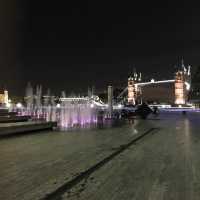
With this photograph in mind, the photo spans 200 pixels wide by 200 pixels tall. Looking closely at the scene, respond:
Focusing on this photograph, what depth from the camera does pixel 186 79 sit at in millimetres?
174625

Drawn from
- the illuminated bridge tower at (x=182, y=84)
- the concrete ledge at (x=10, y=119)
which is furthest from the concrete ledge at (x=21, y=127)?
the illuminated bridge tower at (x=182, y=84)

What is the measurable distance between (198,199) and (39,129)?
1536cm

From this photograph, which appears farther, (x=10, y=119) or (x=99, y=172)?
(x=10, y=119)

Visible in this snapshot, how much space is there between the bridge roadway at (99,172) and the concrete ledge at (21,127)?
12.2 feet

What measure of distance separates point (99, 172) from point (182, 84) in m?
167

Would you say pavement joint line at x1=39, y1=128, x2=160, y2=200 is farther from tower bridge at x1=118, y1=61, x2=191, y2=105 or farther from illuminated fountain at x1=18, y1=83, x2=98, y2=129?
tower bridge at x1=118, y1=61, x2=191, y2=105

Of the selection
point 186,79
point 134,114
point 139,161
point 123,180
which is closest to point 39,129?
point 139,161

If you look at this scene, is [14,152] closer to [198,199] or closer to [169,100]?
[198,199]

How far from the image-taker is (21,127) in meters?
18.8

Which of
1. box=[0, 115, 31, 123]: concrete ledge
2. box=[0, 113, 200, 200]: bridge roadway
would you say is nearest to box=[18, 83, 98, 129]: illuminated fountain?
box=[0, 115, 31, 123]: concrete ledge

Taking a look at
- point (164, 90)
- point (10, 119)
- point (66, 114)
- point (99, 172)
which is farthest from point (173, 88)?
point (99, 172)

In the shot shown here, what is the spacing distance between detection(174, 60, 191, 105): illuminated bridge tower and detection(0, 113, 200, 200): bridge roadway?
147202mm

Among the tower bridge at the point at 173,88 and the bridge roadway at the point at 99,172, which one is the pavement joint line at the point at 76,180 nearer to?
the bridge roadway at the point at 99,172

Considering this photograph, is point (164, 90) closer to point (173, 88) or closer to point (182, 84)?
point (173, 88)
